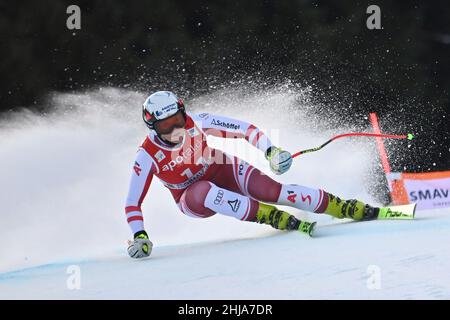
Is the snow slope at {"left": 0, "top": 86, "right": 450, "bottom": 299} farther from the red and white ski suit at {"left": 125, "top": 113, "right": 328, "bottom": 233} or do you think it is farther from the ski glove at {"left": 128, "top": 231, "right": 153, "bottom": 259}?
the red and white ski suit at {"left": 125, "top": 113, "right": 328, "bottom": 233}

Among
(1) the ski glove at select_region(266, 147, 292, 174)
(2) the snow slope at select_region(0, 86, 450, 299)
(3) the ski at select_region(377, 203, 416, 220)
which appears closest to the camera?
(2) the snow slope at select_region(0, 86, 450, 299)

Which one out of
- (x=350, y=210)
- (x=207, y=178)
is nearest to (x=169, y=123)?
(x=207, y=178)

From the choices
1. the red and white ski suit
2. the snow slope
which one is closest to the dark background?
the snow slope

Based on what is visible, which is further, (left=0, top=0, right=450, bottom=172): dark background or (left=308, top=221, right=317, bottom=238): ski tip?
(left=0, top=0, right=450, bottom=172): dark background

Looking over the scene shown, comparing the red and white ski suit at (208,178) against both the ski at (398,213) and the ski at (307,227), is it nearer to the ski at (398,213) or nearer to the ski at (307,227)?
the ski at (307,227)

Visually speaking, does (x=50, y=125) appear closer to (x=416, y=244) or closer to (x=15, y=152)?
(x=15, y=152)

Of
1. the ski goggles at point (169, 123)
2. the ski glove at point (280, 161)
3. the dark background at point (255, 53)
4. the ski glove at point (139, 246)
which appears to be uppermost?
the dark background at point (255, 53)

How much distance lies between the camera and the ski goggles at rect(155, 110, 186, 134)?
10.1 feet

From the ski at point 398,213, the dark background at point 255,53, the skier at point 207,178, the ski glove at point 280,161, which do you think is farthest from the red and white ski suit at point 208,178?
the dark background at point 255,53

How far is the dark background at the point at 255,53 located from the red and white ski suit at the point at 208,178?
Answer: 1101 mm

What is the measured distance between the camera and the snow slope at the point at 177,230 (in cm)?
261

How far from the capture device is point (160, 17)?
4.35 m

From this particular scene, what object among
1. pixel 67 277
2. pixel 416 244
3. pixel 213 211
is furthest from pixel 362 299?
pixel 67 277

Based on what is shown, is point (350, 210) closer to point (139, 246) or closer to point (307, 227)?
point (307, 227)
